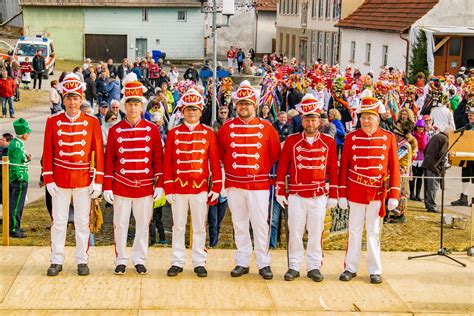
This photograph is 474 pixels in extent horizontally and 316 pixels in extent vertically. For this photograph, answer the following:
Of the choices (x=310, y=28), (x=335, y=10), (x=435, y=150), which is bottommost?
(x=435, y=150)

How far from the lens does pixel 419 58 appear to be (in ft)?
115

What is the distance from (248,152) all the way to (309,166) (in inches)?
27.5

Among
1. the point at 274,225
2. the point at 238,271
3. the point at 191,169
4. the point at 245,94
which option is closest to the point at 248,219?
the point at 238,271

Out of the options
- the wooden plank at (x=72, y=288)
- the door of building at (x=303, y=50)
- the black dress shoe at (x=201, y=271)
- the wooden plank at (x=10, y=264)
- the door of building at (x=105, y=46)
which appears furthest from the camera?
the door of building at (x=303, y=50)

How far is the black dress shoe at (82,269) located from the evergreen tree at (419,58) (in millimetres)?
26915

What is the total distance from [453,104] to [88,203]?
15.9 metres

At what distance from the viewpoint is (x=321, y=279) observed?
9609mm

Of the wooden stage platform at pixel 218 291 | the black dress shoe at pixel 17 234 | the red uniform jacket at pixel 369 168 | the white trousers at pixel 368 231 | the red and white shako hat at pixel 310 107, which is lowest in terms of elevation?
the black dress shoe at pixel 17 234

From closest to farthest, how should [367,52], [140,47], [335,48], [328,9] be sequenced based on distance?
[367,52]
[335,48]
[328,9]
[140,47]

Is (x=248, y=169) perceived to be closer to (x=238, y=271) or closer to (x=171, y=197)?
(x=171, y=197)

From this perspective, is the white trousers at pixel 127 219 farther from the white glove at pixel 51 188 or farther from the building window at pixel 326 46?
the building window at pixel 326 46

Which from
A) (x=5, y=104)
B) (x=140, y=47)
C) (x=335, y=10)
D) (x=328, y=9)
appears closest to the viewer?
(x=5, y=104)

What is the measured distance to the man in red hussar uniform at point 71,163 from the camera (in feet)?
30.7

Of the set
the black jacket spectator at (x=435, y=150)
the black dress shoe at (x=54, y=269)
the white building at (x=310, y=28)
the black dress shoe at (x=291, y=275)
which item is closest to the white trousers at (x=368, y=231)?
the black dress shoe at (x=291, y=275)
